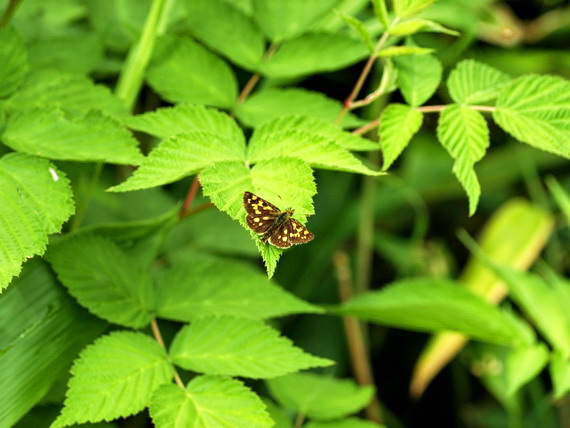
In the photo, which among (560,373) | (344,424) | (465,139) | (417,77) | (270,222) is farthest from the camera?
(560,373)

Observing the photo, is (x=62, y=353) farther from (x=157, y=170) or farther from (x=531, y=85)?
(x=531, y=85)

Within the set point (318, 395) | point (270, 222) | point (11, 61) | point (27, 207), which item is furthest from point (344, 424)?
point (11, 61)

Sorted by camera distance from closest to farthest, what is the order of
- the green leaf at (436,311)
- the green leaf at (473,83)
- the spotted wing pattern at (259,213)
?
the spotted wing pattern at (259,213)
the green leaf at (473,83)
the green leaf at (436,311)

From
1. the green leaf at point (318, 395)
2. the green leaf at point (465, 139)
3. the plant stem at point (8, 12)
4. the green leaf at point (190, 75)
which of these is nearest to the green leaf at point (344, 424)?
the green leaf at point (318, 395)

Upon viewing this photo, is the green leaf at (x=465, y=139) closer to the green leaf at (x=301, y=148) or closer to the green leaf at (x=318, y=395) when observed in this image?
the green leaf at (x=301, y=148)

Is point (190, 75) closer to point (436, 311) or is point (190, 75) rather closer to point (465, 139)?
point (465, 139)
